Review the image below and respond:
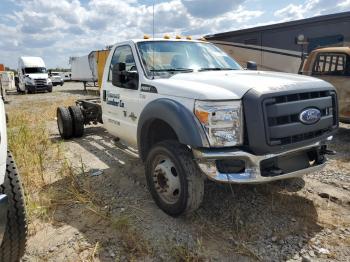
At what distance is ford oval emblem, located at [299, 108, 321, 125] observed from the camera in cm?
308

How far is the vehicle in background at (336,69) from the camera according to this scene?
22.4 feet

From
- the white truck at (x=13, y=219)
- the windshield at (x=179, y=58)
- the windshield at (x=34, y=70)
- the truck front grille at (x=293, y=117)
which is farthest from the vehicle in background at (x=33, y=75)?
the truck front grille at (x=293, y=117)

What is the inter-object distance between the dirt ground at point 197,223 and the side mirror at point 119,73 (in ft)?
4.59

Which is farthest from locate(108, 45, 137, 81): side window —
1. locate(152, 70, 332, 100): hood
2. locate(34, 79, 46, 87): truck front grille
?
locate(34, 79, 46, 87): truck front grille

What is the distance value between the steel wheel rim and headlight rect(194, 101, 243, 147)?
0.60m

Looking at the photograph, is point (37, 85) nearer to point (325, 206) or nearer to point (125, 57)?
point (125, 57)

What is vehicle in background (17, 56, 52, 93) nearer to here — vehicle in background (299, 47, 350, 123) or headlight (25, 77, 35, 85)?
headlight (25, 77, 35, 85)

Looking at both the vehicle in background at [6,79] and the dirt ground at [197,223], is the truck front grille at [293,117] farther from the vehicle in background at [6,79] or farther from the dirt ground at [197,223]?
the vehicle in background at [6,79]

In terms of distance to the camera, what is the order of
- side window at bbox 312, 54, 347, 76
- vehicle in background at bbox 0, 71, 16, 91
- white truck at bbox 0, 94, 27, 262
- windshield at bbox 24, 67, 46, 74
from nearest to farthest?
1. white truck at bbox 0, 94, 27, 262
2. side window at bbox 312, 54, 347, 76
3. vehicle in background at bbox 0, 71, 16, 91
4. windshield at bbox 24, 67, 46, 74

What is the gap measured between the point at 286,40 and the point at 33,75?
20483 mm

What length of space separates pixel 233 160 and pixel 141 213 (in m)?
1.29

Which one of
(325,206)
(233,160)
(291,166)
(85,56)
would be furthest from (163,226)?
(85,56)

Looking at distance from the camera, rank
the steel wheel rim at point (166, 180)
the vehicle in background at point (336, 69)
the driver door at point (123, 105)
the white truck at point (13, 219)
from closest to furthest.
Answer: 1. the white truck at point (13, 219)
2. the steel wheel rim at point (166, 180)
3. the driver door at point (123, 105)
4. the vehicle in background at point (336, 69)

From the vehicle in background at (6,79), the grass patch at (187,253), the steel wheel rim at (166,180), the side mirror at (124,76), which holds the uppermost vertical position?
the vehicle in background at (6,79)
